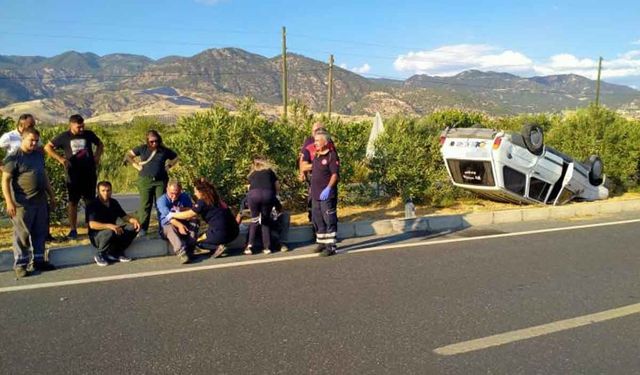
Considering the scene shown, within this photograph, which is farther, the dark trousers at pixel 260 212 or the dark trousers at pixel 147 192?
→ the dark trousers at pixel 147 192

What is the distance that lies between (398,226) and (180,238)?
3.59 m

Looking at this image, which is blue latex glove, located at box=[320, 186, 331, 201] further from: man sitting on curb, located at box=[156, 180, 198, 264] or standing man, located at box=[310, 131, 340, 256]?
man sitting on curb, located at box=[156, 180, 198, 264]

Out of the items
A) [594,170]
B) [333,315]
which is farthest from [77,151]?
[594,170]

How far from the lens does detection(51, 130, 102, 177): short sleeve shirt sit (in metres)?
7.47

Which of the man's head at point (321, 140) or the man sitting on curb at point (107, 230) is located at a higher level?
the man's head at point (321, 140)

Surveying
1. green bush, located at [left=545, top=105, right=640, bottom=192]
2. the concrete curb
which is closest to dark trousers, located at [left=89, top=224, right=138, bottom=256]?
the concrete curb

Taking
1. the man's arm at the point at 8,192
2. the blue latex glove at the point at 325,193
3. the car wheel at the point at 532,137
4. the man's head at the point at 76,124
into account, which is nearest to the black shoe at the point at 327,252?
the blue latex glove at the point at 325,193

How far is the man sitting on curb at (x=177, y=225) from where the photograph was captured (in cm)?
677

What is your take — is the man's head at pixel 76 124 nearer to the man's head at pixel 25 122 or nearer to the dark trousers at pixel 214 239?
the man's head at pixel 25 122

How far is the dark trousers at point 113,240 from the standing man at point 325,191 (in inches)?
94.8

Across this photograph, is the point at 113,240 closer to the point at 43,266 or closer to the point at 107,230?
the point at 107,230

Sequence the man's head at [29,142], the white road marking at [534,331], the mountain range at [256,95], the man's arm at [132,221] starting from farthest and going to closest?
the mountain range at [256,95]
the man's arm at [132,221]
the man's head at [29,142]
the white road marking at [534,331]

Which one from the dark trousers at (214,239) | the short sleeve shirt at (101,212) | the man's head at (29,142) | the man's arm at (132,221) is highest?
the man's head at (29,142)

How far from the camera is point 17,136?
7133 millimetres
